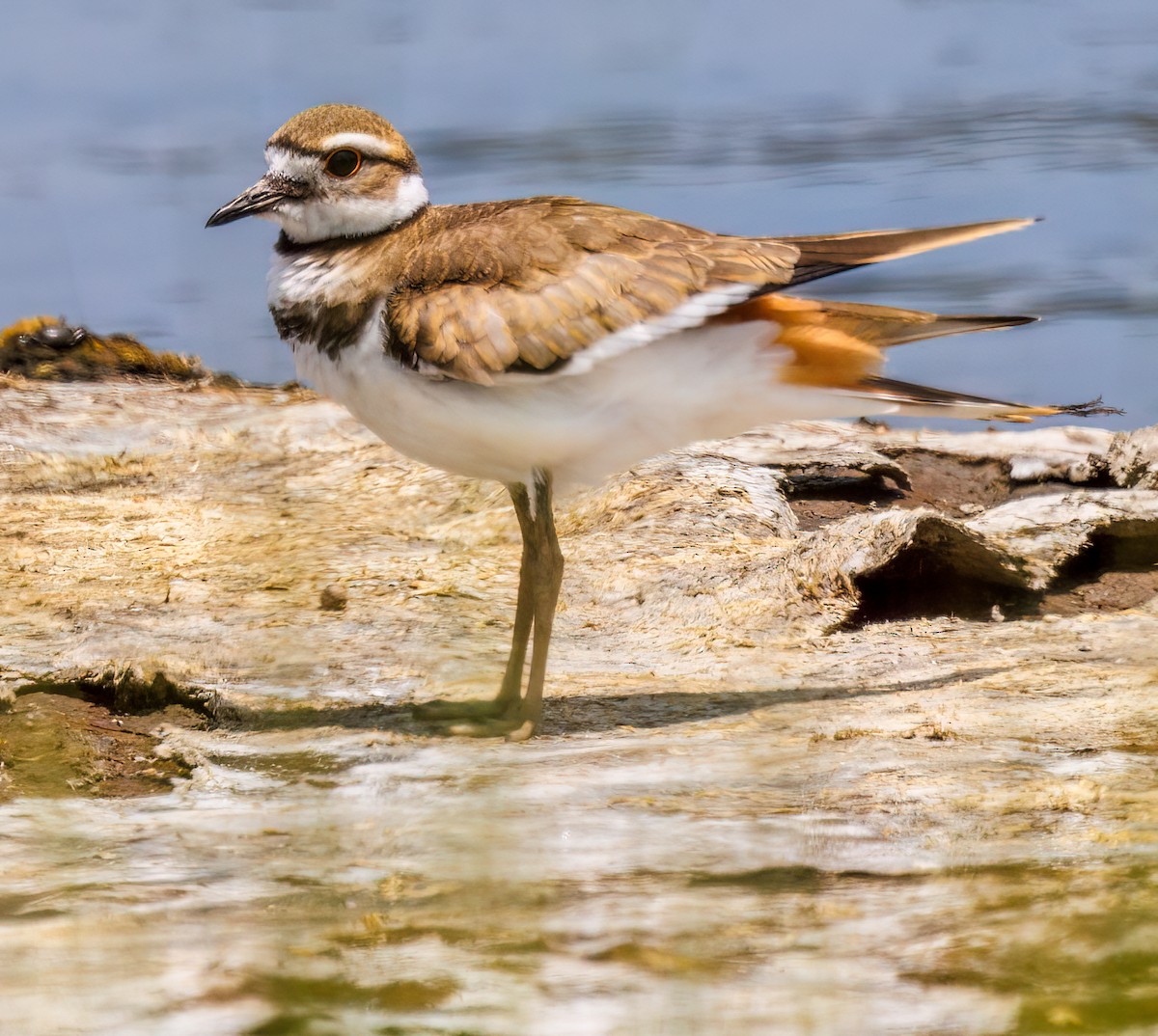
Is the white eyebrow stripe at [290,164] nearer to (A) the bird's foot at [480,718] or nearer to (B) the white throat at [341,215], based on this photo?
(B) the white throat at [341,215]

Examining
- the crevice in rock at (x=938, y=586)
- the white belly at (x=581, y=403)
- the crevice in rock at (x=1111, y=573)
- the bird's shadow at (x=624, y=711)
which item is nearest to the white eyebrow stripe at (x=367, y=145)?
the white belly at (x=581, y=403)

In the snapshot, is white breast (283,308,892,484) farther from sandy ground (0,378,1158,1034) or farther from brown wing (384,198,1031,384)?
sandy ground (0,378,1158,1034)

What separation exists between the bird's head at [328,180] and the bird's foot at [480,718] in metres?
1.52

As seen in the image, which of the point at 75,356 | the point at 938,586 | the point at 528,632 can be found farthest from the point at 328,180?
the point at 75,356

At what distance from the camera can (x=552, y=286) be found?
13.2ft

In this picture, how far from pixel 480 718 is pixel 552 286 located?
4.45ft

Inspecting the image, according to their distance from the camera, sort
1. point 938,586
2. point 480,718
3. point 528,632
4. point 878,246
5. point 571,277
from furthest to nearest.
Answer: point 938,586
point 528,632
point 480,718
point 878,246
point 571,277

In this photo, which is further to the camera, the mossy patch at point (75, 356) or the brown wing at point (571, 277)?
the mossy patch at point (75, 356)

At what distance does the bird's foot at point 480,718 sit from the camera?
4152mm

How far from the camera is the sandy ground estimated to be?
2229mm

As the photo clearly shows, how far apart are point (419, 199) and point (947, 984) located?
3.16 m

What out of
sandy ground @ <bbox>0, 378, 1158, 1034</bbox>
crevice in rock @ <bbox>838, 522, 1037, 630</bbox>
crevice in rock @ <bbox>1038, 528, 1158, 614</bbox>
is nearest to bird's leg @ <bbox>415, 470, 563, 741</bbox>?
sandy ground @ <bbox>0, 378, 1158, 1034</bbox>

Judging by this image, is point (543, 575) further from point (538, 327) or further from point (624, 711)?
point (538, 327)

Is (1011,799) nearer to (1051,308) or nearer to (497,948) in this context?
(497,948)
